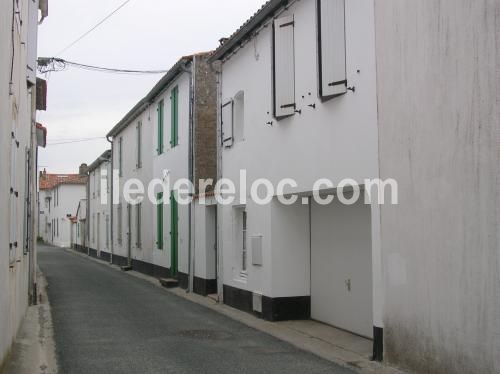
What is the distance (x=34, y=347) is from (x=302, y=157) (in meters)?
4.90

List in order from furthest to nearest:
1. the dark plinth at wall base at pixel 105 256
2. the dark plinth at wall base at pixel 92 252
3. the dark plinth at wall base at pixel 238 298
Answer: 1. the dark plinth at wall base at pixel 92 252
2. the dark plinth at wall base at pixel 105 256
3. the dark plinth at wall base at pixel 238 298

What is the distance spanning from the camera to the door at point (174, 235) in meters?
18.5

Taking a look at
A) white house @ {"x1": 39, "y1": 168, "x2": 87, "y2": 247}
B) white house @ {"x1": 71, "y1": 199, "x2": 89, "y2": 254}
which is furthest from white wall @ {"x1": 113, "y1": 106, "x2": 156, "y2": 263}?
white house @ {"x1": 39, "y1": 168, "x2": 87, "y2": 247}

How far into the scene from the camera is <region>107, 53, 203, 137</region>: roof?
16922 millimetres

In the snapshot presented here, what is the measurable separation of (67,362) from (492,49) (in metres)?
6.23

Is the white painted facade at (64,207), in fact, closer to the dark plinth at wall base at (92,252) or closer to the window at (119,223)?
the dark plinth at wall base at (92,252)

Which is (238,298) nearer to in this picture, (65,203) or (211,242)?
(211,242)

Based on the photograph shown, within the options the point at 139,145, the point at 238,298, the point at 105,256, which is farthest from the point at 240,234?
the point at 105,256

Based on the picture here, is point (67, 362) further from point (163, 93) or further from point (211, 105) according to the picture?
Answer: point (163, 93)

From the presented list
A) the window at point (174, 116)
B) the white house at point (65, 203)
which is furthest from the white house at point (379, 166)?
the white house at point (65, 203)

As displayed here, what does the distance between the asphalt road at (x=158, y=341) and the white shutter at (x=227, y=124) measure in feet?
11.7

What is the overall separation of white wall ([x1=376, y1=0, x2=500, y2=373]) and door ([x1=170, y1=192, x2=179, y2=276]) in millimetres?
11128

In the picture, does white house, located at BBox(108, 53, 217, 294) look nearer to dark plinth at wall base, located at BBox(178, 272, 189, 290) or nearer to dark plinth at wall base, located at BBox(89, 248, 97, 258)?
dark plinth at wall base, located at BBox(178, 272, 189, 290)

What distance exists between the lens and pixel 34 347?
9344 mm
